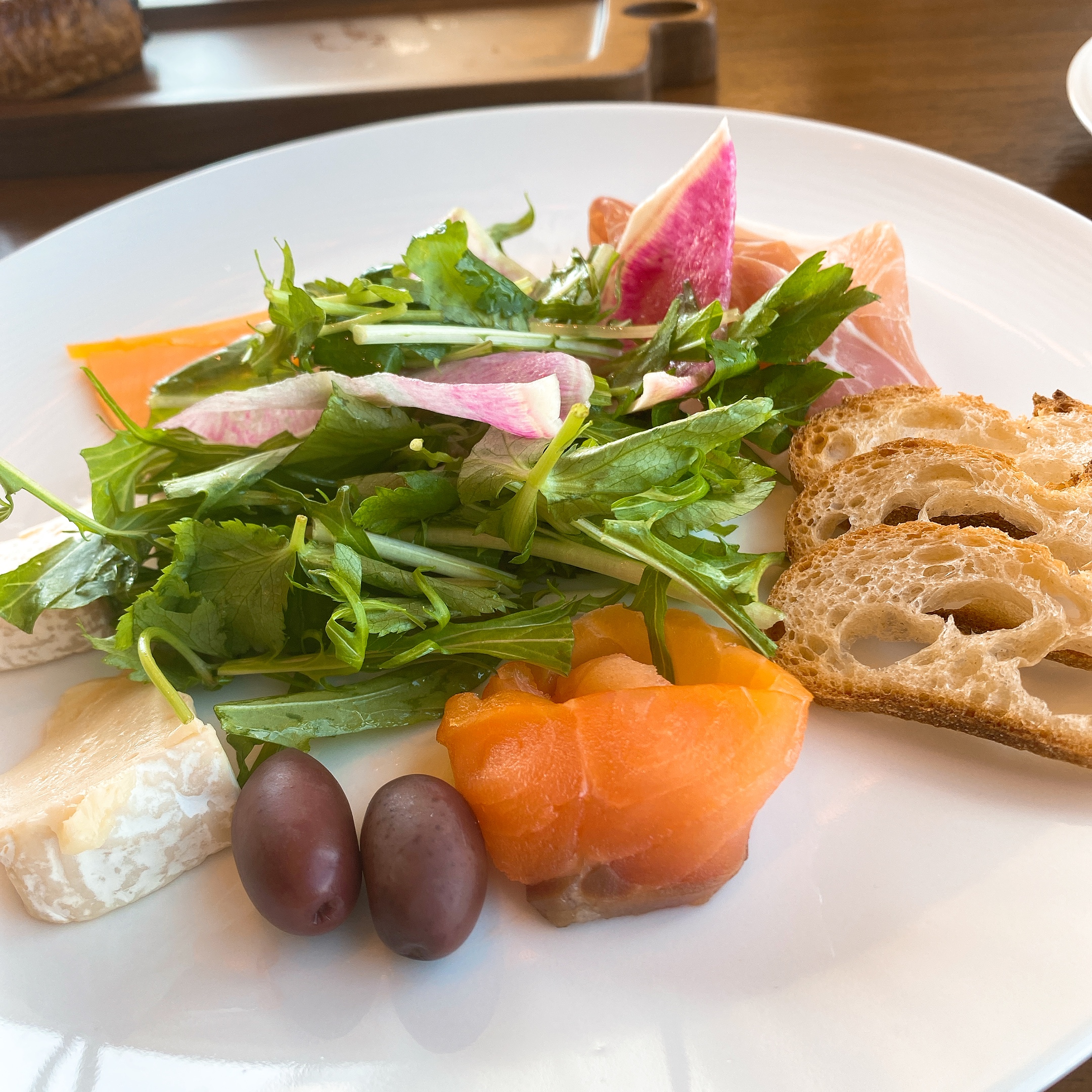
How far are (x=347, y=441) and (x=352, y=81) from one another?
2.03 meters

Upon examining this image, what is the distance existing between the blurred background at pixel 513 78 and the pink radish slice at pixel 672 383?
5.14ft

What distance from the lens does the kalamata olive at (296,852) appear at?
1217 millimetres

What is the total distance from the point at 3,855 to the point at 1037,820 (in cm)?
152

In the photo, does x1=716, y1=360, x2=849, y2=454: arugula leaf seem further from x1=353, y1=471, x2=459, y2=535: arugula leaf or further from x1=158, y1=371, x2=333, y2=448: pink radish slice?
x1=158, y1=371, x2=333, y2=448: pink radish slice

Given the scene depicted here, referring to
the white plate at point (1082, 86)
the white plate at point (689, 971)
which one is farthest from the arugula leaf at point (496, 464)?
the white plate at point (1082, 86)

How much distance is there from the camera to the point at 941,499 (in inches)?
65.0

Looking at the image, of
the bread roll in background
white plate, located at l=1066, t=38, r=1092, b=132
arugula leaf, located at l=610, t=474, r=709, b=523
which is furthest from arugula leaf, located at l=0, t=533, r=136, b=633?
white plate, located at l=1066, t=38, r=1092, b=132

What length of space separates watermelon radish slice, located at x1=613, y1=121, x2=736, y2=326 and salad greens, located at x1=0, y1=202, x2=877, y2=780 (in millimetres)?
124

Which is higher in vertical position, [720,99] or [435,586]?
[720,99]

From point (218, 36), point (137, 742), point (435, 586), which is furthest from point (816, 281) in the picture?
point (218, 36)

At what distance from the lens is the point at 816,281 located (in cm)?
179

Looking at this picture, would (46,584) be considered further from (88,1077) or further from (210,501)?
(88,1077)

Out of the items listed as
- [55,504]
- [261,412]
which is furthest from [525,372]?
[55,504]

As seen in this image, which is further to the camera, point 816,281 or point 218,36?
point 218,36
